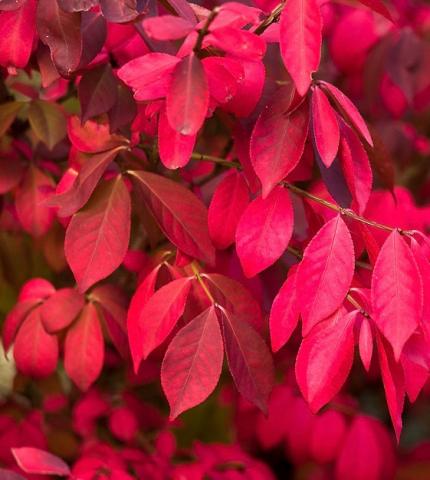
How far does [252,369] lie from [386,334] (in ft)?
0.61

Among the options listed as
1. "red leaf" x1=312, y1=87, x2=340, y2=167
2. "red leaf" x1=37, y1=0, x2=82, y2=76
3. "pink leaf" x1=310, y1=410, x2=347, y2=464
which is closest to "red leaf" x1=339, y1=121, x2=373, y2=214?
"red leaf" x1=312, y1=87, x2=340, y2=167

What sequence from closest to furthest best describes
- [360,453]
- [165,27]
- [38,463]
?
[165,27]
[38,463]
[360,453]

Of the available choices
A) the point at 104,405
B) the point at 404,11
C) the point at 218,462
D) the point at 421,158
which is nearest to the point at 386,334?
the point at 218,462

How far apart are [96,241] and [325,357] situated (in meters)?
0.23

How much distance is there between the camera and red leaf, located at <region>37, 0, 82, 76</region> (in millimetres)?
750

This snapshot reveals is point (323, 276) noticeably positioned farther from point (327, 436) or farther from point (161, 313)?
point (327, 436)

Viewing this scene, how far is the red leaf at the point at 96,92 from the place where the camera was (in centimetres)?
85

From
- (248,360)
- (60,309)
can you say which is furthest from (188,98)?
(60,309)

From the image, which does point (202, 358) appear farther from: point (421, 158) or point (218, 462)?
point (421, 158)

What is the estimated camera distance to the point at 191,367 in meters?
0.73

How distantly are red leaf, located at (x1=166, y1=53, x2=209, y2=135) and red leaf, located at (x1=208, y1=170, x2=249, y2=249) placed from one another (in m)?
0.17

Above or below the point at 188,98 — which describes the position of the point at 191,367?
below

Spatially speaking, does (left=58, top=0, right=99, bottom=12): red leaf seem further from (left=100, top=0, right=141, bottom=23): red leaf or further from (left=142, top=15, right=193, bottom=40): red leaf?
(left=142, top=15, right=193, bottom=40): red leaf

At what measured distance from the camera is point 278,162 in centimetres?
70
